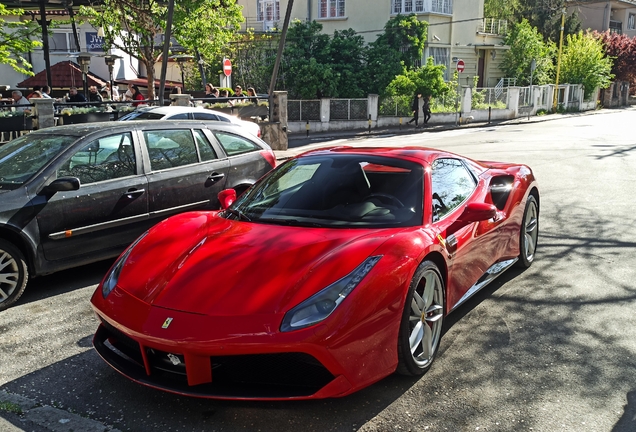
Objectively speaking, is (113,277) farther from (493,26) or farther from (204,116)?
(493,26)

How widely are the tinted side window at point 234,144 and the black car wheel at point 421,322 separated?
12.9 feet

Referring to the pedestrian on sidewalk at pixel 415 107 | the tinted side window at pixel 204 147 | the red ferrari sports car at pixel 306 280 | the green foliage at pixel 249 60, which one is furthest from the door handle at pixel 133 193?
the green foliage at pixel 249 60

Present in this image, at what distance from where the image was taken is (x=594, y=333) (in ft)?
15.0

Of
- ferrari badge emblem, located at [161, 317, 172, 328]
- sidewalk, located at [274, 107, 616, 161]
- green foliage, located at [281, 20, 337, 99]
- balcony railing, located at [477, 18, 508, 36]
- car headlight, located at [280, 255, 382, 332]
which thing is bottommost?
sidewalk, located at [274, 107, 616, 161]

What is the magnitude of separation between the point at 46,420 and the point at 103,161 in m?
3.27

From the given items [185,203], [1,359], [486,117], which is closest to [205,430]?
[1,359]

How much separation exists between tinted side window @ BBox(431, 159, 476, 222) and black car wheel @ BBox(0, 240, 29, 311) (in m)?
3.54

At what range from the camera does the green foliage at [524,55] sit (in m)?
42.4

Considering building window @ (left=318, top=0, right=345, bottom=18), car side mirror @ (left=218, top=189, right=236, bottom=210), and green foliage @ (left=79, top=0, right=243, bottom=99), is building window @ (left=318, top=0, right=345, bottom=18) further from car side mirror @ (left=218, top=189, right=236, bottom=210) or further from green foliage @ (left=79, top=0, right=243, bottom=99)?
car side mirror @ (left=218, top=189, right=236, bottom=210)

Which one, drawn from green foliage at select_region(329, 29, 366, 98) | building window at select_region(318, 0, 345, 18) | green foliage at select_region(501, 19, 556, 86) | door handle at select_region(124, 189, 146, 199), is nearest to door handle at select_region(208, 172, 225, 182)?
door handle at select_region(124, 189, 146, 199)

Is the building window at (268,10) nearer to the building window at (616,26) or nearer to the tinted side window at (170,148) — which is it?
the tinted side window at (170,148)

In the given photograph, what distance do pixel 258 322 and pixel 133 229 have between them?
3.34m

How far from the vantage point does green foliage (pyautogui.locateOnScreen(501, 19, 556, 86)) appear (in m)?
42.4

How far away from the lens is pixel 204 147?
707 cm
